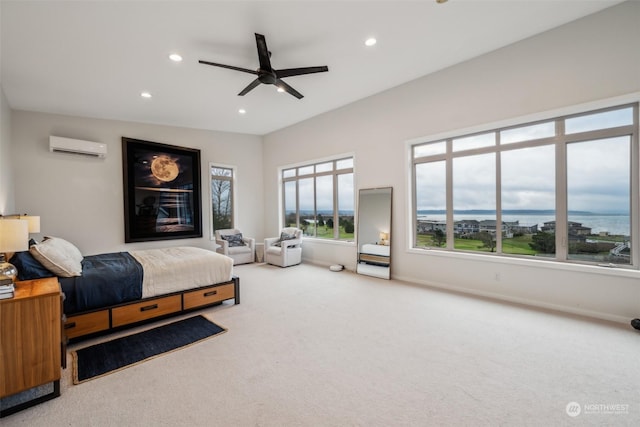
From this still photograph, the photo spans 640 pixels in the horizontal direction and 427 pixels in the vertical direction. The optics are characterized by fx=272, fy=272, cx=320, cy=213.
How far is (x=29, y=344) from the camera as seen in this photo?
6.11ft

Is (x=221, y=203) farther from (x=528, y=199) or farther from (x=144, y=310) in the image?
(x=528, y=199)

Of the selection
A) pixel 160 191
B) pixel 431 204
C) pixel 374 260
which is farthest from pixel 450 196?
pixel 160 191

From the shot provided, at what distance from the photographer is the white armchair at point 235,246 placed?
20.5 feet

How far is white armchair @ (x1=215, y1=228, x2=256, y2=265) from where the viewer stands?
626cm

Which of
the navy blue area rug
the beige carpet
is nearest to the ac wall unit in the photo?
the navy blue area rug

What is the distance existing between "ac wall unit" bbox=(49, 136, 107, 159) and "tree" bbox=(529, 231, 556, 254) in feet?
24.9

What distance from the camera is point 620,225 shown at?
315 cm

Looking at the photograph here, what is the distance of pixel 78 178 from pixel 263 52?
15.9 ft

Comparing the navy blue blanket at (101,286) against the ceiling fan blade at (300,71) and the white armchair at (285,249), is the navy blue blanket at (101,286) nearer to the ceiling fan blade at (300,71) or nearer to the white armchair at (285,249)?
the ceiling fan blade at (300,71)

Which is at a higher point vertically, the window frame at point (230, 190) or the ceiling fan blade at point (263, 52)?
the ceiling fan blade at point (263, 52)

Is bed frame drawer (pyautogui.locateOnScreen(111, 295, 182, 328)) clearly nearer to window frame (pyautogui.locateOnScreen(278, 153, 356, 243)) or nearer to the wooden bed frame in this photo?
the wooden bed frame

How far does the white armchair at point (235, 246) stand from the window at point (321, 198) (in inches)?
49.9

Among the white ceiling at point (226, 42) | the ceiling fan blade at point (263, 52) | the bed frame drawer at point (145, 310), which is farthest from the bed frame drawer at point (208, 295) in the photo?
the white ceiling at point (226, 42)

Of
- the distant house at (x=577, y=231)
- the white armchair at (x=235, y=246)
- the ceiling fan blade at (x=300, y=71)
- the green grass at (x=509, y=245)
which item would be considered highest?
the ceiling fan blade at (x=300, y=71)
